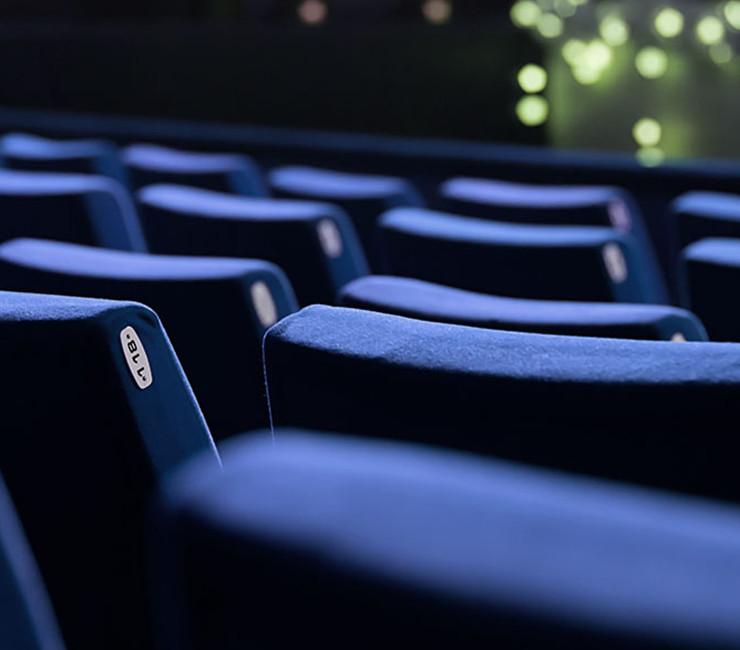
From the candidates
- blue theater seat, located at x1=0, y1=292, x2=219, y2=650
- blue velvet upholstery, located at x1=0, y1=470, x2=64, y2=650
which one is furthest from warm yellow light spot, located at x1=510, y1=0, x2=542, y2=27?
blue velvet upholstery, located at x1=0, y1=470, x2=64, y2=650

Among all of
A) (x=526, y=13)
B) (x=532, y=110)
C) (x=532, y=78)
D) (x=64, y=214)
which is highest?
A: (x=64, y=214)

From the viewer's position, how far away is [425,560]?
0.97 feet

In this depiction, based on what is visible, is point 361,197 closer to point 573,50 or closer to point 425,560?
point 425,560

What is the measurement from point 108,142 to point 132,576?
11.8ft

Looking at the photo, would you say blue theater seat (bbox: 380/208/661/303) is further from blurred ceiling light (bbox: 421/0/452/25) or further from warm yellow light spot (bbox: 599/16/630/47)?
blurred ceiling light (bbox: 421/0/452/25)

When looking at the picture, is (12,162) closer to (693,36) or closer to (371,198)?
(371,198)

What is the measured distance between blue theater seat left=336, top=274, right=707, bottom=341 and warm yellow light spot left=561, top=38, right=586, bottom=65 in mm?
3493

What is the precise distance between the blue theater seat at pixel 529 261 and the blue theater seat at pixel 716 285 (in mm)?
193

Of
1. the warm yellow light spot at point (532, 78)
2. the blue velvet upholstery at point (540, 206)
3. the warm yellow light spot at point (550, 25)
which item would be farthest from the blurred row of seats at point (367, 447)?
the warm yellow light spot at point (550, 25)

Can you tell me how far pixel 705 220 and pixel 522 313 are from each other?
1014mm

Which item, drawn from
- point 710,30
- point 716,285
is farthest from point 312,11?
point 716,285

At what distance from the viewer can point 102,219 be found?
169 centimetres

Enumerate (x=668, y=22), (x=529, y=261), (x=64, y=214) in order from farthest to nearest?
(x=668, y=22)
(x=64, y=214)
(x=529, y=261)

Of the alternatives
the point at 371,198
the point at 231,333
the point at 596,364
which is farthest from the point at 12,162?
the point at 596,364
